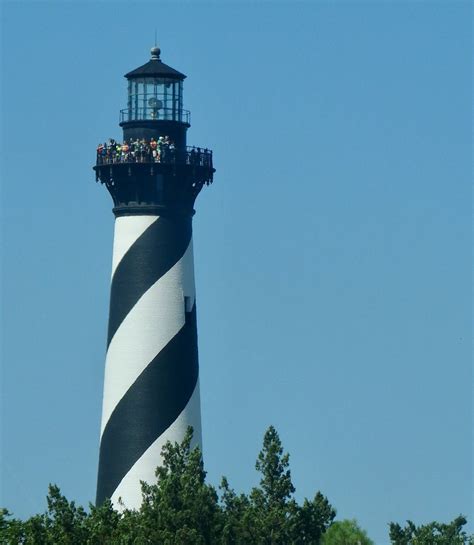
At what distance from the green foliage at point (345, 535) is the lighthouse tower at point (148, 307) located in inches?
→ 292

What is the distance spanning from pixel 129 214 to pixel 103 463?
7572 millimetres

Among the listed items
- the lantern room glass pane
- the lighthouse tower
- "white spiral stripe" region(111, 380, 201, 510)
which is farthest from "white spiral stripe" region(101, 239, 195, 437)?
the lantern room glass pane

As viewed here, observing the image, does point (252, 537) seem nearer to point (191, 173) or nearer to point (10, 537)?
point (10, 537)

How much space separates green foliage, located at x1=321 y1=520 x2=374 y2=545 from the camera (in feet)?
250

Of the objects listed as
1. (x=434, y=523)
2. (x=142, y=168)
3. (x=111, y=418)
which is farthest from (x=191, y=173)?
(x=434, y=523)

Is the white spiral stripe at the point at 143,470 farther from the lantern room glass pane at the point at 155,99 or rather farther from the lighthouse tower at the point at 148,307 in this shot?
the lantern room glass pane at the point at 155,99

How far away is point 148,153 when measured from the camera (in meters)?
83.9

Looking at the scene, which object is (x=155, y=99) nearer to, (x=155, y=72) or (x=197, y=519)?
(x=155, y=72)

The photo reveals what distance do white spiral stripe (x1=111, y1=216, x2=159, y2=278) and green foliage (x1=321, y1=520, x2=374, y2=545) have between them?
11671 millimetres

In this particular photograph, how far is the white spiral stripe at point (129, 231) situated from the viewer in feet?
273

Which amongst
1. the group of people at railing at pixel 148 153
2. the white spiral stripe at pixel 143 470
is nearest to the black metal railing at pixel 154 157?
the group of people at railing at pixel 148 153

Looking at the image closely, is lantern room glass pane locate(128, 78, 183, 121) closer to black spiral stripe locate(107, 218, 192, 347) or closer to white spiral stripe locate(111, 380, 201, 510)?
black spiral stripe locate(107, 218, 192, 347)

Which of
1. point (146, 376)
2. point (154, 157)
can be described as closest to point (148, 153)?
point (154, 157)

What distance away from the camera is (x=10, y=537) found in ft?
238
